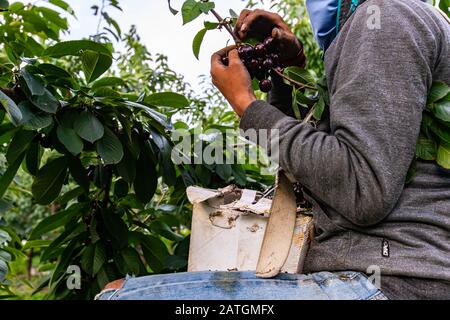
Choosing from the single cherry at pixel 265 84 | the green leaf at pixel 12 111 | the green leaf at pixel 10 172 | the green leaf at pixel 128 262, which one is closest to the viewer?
the green leaf at pixel 12 111

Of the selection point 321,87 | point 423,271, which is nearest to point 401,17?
point 321,87

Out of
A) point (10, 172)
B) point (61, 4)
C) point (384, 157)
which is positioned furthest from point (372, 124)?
point (61, 4)

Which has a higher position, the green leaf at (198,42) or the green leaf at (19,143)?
the green leaf at (198,42)

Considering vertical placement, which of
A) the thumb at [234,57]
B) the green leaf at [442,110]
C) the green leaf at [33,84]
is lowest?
the green leaf at [442,110]

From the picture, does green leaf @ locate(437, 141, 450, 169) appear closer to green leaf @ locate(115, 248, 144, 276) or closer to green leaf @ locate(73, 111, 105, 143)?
green leaf @ locate(73, 111, 105, 143)

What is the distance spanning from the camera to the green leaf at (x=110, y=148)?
135 cm

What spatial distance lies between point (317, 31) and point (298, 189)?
0.30 m

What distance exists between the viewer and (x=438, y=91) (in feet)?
3.12

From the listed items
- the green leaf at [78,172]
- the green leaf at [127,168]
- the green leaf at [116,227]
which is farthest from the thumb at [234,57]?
the green leaf at [116,227]

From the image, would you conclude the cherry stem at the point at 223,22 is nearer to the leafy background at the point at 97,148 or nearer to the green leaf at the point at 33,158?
the leafy background at the point at 97,148

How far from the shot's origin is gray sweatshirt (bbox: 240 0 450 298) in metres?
0.89

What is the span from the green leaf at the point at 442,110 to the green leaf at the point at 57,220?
107 centimetres

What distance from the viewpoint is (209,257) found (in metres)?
1.10

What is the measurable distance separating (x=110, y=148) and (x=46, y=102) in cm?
17
